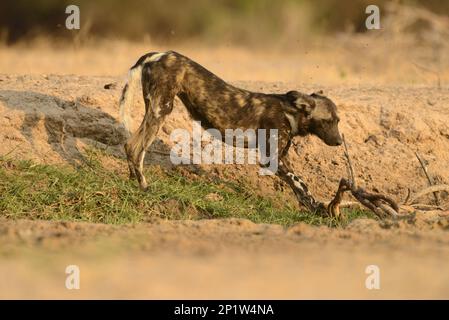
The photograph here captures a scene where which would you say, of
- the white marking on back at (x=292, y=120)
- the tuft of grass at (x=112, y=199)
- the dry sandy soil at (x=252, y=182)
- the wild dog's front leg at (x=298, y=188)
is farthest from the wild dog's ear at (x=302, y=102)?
the dry sandy soil at (x=252, y=182)

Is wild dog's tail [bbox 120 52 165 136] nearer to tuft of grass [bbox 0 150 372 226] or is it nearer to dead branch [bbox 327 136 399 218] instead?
tuft of grass [bbox 0 150 372 226]

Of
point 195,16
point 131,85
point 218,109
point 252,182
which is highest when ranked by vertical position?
point 195,16

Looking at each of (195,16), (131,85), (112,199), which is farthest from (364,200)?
(195,16)

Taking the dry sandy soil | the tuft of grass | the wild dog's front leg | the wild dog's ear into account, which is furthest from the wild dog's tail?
the wild dog's front leg

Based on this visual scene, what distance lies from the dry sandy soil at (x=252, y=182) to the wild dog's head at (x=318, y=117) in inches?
32.2

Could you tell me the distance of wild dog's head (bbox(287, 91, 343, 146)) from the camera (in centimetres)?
859

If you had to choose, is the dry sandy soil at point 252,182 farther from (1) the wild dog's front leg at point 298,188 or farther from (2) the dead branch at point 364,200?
(1) the wild dog's front leg at point 298,188

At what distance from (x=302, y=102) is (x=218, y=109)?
74 cm

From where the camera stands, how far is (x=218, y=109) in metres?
8.63

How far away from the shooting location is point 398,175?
9.66 meters

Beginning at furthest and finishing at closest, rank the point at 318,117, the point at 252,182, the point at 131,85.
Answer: the point at 252,182, the point at 318,117, the point at 131,85

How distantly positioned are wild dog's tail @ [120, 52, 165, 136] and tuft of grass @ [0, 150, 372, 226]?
520 millimetres

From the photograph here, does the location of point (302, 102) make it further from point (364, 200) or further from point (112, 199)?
point (112, 199)

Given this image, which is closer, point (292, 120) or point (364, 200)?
point (364, 200)
